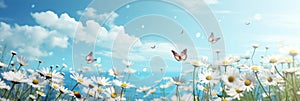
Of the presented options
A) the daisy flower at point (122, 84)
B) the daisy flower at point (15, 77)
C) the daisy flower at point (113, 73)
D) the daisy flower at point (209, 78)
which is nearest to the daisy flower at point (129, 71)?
the daisy flower at point (113, 73)

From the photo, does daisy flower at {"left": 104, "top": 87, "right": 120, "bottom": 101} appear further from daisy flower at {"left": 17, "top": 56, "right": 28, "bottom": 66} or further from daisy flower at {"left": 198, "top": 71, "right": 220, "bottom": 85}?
daisy flower at {"left": 17, "top": 56, "right": 28, "bottom": 66}

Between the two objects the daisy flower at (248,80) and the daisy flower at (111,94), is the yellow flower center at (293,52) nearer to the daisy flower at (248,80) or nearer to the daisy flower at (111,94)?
the daisy flower at (248,80)

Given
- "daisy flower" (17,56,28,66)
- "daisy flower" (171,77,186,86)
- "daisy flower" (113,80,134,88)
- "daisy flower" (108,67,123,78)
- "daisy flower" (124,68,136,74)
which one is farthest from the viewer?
"daisy flower" (124,68,136,74)

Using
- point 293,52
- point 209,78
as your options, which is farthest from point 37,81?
point 293,52

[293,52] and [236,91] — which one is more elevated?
[293,52]

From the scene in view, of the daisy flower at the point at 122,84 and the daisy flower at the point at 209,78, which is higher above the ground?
the daisy flower at the point at 209,78

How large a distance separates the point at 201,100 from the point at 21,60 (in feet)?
4.23

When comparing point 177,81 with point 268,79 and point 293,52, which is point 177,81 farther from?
point 293,52

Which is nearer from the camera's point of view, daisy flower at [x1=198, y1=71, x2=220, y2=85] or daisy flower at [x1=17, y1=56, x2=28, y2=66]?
daisy flower at [x1=198, y1=71, x2=220, y2=85]

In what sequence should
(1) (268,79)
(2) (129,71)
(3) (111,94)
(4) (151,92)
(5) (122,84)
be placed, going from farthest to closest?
(2) (129,71), (4) (151,92), (5) (122,84), (3) (111,94), (1) (268,79)

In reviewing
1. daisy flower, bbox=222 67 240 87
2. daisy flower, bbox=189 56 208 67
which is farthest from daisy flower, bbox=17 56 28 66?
daisy flower, bbox=222 67 240 87

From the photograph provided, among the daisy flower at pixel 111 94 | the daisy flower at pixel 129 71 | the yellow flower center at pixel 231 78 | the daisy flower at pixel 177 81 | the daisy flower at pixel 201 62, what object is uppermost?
the daisy flower at pixel 201 62

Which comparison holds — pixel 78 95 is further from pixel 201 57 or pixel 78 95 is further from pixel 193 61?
pixel 201 57

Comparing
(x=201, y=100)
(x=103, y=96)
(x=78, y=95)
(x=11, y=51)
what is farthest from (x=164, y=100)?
(x=11, y=51)
